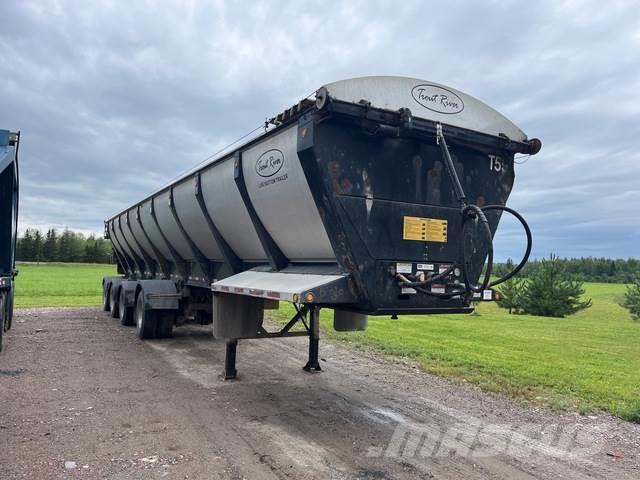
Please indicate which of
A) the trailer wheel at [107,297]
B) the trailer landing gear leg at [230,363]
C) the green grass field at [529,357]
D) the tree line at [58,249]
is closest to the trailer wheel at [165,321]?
the green grass field at [529,357]

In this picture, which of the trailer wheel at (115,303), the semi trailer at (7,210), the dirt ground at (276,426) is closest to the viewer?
the dirt ground at (276,426)

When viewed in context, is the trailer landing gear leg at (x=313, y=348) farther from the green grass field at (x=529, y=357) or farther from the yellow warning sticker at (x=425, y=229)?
the yellow warning sticker at (x=425, y=229)

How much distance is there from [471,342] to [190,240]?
668 cm

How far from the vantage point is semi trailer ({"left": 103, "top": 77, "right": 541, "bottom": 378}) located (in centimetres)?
464

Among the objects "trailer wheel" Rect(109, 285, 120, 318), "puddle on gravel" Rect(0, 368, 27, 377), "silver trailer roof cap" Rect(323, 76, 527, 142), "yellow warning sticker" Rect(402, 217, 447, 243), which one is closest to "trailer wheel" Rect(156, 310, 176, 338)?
"puddle on gravel" Rect(0, 368, 27, 377)

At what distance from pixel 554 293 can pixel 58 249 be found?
69.5 meters

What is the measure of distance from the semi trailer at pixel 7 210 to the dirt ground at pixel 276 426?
1446 millimetres

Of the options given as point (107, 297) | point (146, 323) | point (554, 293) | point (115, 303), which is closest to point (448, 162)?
point (146, 323)

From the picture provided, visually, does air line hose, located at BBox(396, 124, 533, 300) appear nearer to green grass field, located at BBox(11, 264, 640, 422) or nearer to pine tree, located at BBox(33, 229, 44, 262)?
green grass field, located at BBox(11, 264, 640, 422)

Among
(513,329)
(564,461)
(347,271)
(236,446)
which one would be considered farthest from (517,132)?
(513,329)

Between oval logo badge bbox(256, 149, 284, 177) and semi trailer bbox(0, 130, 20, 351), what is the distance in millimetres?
5418

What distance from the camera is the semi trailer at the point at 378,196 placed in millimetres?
4641

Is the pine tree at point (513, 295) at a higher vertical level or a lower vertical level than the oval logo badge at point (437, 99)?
lower

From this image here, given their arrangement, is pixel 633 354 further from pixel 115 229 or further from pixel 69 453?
pixel 115 229
